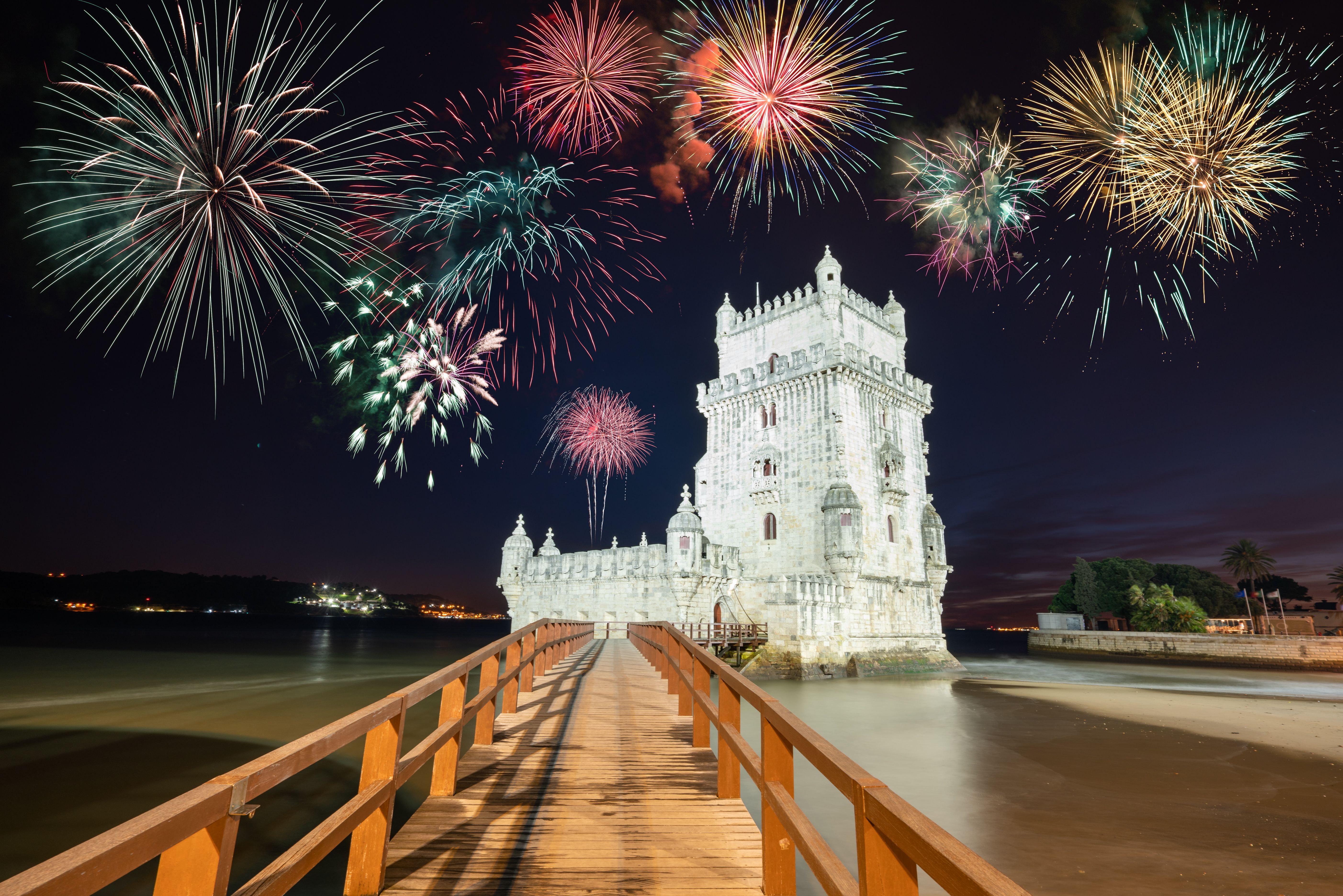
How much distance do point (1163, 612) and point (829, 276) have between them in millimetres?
45659

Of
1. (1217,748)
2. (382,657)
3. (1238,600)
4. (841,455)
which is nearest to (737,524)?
(841,455)

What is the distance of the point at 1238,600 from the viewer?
7081 centimetres

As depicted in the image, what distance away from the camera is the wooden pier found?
2152mm

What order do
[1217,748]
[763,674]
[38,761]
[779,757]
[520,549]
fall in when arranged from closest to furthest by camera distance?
[779,757] → [38,761] → [1217,748] → [763,674] → [520,549]

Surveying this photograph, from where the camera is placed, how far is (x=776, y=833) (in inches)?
163

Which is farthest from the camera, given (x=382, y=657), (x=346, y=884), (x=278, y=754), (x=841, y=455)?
(x=382, y=657)

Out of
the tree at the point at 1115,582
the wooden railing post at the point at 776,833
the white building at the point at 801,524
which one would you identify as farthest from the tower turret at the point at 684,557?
the tree at the point at 1115,582

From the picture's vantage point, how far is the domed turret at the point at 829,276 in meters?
34.2

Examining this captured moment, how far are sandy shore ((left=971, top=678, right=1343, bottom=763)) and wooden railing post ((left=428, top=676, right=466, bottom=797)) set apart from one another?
21499 millimetres

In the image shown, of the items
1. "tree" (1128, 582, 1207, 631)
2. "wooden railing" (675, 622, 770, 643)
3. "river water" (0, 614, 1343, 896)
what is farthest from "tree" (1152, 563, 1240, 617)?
"wooden railing" (675, 622, 770, 643)

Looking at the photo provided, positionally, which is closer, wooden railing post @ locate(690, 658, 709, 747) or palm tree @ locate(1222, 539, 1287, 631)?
wooden railing post @ locate(690, 658, 709, 747)

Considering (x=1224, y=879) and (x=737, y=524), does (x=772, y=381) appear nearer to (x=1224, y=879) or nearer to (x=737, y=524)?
(x=737, y=524)

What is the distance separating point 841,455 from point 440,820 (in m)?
27.9

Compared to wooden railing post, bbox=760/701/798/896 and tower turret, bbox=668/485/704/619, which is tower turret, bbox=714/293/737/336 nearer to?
tower turret, bbox=668/485/704/619
